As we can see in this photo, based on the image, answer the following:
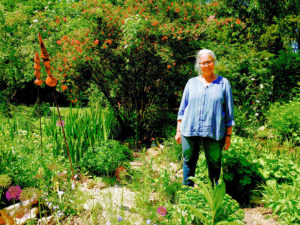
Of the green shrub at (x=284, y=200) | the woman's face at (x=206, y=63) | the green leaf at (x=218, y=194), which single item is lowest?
the green shrub at (x=284, y=200)

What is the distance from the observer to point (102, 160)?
3.19m

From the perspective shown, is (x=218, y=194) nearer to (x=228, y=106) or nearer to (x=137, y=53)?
(x=228, y=106)

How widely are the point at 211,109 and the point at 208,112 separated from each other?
0.04 metres

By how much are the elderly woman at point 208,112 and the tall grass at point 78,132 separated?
186cm

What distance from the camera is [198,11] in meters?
4.57

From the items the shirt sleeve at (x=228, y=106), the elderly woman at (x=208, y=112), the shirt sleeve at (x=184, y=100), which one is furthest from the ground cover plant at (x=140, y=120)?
the shirt sleeve at (x=184, y=100)

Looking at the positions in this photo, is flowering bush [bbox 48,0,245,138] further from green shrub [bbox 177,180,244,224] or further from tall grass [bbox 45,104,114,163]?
green shrub [bbox 177,180,244,224]

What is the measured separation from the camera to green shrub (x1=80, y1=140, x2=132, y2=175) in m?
3.20

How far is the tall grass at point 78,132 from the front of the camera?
3439 millimetres

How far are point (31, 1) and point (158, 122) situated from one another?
10858mm

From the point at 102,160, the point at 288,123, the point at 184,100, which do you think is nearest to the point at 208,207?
the point at 184,100

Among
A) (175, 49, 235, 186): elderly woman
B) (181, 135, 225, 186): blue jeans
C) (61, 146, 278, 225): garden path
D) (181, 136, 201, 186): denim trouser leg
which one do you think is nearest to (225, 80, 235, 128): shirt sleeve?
(175, 49, 235, 186): elderly woman

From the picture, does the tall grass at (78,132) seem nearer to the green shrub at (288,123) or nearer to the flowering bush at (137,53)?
the flowering bush at (137,53)

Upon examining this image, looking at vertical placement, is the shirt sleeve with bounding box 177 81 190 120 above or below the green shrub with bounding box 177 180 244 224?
above
